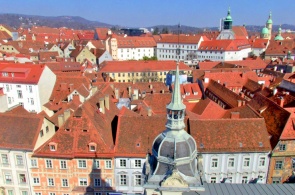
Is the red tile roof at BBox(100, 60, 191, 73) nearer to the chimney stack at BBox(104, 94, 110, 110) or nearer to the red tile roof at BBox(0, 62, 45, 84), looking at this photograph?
the red tile roof at BBox(0, 62, 45, 84)

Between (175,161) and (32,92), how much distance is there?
47.3 metres

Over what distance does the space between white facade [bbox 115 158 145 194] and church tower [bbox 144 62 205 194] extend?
50.1 ft

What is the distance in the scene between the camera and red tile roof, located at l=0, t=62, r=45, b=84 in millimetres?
57531

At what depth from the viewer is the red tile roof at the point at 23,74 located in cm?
5753

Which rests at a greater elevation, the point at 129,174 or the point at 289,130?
the point at 289,130

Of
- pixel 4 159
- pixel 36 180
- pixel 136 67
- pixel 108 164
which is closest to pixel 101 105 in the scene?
pixel 108 164

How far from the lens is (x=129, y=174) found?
34.4 meters

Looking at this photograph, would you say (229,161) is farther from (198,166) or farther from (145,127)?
(198,166)

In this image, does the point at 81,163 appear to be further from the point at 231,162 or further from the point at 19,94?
the point at 19,94

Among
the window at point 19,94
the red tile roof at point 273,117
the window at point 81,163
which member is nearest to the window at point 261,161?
the red tile roof at point 273,117

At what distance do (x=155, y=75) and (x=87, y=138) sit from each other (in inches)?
2530

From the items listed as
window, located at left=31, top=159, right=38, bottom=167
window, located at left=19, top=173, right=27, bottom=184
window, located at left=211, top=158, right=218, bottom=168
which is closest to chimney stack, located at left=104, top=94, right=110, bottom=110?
window, located at left=31, top=159, right=38, bottom=167

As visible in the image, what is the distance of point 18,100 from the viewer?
59.7 m

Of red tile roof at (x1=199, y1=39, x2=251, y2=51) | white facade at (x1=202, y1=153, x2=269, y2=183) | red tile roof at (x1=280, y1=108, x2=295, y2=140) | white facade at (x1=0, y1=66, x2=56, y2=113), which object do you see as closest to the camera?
white facade at (x1=202, y1=153, x2=269, y2=183)
